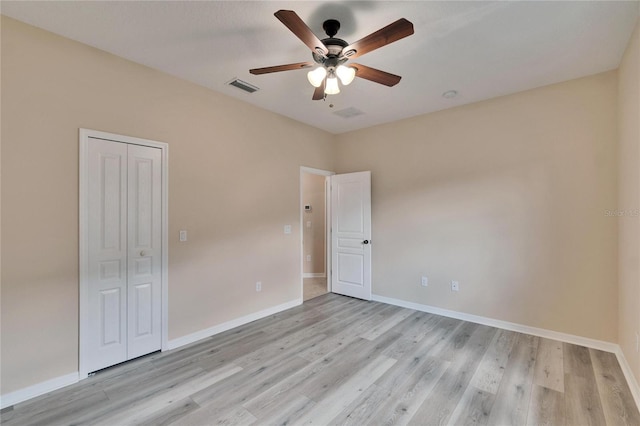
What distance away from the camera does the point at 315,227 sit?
20.6 ft

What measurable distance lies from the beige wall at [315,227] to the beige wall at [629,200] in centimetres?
448

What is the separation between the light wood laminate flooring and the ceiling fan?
2421mm

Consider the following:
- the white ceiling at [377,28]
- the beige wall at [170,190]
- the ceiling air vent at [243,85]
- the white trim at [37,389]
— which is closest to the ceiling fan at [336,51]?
the white ceiling at [377,28]

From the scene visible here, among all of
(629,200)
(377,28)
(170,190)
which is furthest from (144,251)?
(629,200)

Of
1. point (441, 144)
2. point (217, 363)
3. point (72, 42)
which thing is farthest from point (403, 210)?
point (72, 42)

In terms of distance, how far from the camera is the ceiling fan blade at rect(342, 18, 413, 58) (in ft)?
5.46

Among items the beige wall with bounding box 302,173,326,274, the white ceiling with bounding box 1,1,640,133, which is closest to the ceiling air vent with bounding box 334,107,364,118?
the white ceiling with bounding box 1,1,640,133

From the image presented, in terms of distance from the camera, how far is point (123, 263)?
2654mm

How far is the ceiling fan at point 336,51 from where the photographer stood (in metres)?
1.72

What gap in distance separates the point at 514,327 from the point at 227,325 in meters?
3.43

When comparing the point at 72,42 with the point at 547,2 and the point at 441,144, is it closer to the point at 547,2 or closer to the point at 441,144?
the point at 547,2

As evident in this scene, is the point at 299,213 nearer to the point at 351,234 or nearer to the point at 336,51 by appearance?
the point at 351,234

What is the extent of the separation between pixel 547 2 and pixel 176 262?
3833mm

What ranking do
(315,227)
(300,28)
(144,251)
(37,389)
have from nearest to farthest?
(300,28)
(37,389)
(144,251)
(315,227)
